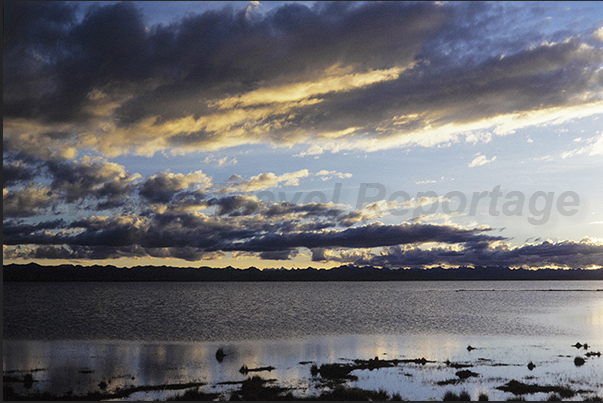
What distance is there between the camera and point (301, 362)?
157 ft

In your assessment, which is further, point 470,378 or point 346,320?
point 346,320

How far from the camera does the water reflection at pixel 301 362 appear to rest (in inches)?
1496

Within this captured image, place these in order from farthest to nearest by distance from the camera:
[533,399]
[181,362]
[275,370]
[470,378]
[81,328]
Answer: [81,328], [181,362], [275,370], [470,378], [533,399]

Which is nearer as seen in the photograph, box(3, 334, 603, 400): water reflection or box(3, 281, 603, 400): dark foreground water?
box(3, 334, 603, 400): water reflection

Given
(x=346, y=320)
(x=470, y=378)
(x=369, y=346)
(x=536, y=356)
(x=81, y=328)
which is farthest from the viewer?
(x=346, y=320)

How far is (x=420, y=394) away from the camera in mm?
35500

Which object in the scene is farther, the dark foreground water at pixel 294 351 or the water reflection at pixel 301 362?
the dark foreground water at pixel 294 351

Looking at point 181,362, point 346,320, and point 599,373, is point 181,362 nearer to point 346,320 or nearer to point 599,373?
point 599,373

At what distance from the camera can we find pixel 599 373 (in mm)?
42344

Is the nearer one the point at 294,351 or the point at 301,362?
the point at 301,362

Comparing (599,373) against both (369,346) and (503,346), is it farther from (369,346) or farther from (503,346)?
(369,346)

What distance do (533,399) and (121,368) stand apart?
114 feet

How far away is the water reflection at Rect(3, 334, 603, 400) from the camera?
3800cm

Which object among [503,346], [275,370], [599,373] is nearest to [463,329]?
[503,346]
